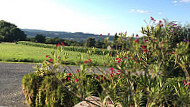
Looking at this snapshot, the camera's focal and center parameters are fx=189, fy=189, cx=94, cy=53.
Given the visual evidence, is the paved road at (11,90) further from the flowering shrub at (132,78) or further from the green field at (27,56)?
the green field at (27,56)

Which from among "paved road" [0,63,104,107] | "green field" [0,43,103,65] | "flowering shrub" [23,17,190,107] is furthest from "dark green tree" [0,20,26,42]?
"flowering shrub" [23,17,190,107]

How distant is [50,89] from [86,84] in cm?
123

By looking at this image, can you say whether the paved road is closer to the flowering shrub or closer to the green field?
the flowering shrub

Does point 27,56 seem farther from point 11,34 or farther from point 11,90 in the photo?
point 11,34

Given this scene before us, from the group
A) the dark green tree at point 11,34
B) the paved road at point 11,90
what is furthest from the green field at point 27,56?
the dark green tree at point 11,34

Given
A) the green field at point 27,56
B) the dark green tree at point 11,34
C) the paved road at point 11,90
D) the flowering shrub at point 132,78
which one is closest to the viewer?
the flowering shrub at point 132,78

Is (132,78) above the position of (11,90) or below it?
above

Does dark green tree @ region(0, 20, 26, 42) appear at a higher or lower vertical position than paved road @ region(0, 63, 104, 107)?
higher

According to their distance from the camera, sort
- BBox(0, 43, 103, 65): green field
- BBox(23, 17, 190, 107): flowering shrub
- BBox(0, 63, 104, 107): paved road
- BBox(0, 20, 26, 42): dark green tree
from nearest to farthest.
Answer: BBox(23, 17, 190, 107): flowering shrub, BBox(0, 63, 104, 107): paved road, BBox(0, 43, 103, 65): green field, BBox(0, 20, 26, 42): dark green tree

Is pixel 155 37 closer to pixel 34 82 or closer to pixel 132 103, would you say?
pixel 132 103

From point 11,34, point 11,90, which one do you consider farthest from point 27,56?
point 11,34

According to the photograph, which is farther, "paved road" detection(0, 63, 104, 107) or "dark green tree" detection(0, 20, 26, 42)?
"dark green tree" detection(0, 20, 26, 42)

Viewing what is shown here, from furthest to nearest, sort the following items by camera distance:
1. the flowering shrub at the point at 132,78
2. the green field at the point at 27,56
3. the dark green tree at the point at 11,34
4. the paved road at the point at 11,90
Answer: the dark green tree at the point at 11,34
the green field at the point at 27,56
the paved road at the point at 11,90
the flowering shrub at the point at 132,78

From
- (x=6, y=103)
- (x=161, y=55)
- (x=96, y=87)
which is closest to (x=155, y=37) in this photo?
(x=161, y=55)
